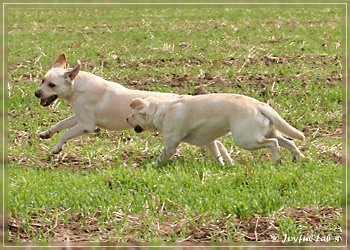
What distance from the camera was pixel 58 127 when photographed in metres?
10.3

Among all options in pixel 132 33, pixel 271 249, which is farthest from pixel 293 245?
pixel 132 33

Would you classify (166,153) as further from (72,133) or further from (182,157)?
(72,133)

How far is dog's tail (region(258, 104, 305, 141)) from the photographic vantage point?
8.87 metres

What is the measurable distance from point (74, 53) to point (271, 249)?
37.5 feet

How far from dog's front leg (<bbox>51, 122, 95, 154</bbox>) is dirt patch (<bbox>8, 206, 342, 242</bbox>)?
2708 mm

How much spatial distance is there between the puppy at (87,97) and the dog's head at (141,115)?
0.52m

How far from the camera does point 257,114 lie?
880 centimetres

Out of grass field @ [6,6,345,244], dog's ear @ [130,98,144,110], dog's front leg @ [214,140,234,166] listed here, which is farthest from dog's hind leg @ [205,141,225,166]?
dog's ear @ [130,98,144,110]

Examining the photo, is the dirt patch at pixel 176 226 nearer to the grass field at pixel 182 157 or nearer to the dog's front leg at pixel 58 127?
the grass field at pixel 182 157

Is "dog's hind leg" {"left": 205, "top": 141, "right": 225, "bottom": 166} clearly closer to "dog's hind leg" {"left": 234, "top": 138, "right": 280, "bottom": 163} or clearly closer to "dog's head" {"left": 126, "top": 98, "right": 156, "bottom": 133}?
"dog's hind leg" {"left": 234, "top": 138, "right": 280, "bottom": 163}

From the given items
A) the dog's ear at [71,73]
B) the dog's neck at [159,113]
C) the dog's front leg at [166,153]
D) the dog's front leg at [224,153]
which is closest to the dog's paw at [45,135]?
the dog's ear at [71,73]

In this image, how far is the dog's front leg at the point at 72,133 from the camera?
385 inches

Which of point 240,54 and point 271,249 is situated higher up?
point 271,249

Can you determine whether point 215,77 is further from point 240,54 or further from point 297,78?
point 240,54
